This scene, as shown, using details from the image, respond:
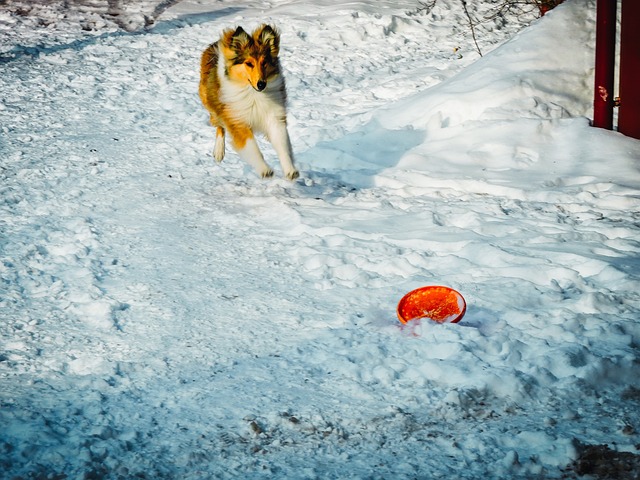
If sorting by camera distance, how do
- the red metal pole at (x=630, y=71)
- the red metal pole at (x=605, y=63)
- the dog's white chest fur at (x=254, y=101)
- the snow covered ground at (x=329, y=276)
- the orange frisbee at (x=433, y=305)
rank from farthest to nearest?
the red metal pole at (x=605, y=63) < the red metal pole at (x=630, y=71) < the dog's white chest fur at (x=254, y=101) < the orange frisbee at (x=433, y=305) < the snow covered ground at (x=329, y=276)

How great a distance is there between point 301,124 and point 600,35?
2.74 m

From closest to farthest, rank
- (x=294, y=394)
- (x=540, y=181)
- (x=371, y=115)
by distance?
(x=294, y=394) → (x=540, y=181) → (x=371, y=115)

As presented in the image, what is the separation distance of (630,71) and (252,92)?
3.06 metres

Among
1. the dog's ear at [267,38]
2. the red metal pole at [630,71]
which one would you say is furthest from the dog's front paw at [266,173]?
the red metal pole at [630,71]

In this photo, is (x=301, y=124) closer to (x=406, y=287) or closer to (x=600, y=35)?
(x=600, y=35)

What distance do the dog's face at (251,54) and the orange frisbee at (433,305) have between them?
2.07m

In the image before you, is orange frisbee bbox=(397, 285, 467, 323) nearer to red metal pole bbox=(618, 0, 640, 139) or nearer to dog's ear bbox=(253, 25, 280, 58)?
dog's ear bbox=(253, 25, 280, 58)

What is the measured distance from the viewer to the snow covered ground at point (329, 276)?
115 inches

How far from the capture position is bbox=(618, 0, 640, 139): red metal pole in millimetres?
5887

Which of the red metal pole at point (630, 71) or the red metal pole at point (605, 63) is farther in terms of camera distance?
the red metal pole at point (605, 63)

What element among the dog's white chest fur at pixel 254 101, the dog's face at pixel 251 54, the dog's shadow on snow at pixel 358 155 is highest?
the dog's face at pixel 251 54

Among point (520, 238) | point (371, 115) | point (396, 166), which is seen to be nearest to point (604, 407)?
point (520, 238)

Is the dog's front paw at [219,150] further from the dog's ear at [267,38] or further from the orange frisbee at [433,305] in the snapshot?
the orange frisbee at [433,305]

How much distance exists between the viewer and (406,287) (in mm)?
4113
